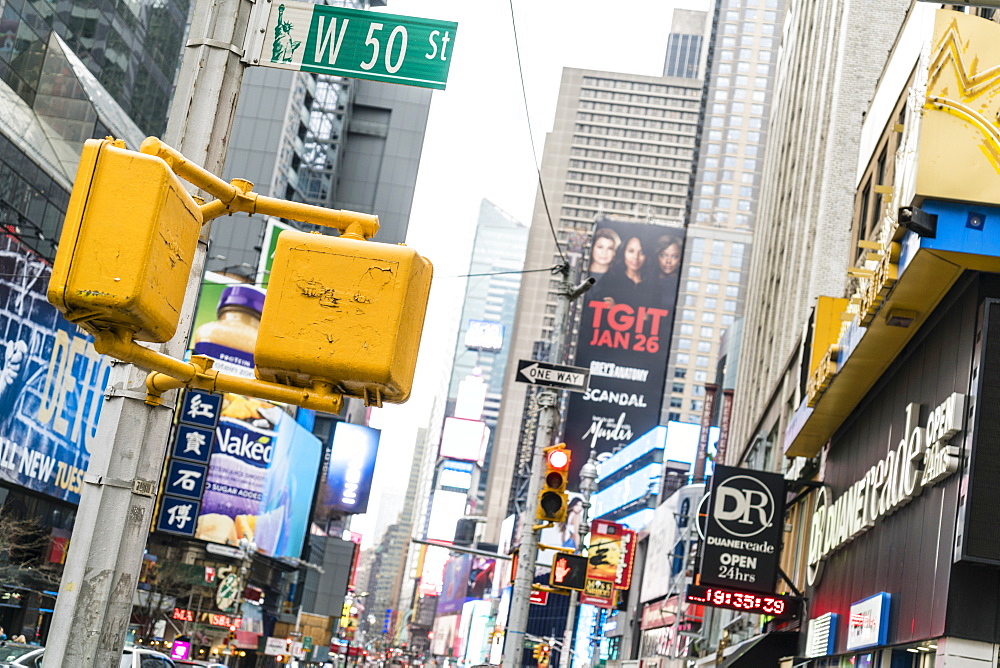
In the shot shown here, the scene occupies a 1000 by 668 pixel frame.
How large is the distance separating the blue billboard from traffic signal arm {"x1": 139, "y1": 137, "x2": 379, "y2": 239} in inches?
1581

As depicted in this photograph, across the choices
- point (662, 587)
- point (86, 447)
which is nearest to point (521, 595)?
point (86, 447)

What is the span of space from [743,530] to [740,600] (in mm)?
1519

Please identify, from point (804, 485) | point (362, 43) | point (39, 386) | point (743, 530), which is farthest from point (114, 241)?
point (39, 386)

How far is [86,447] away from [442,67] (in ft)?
160

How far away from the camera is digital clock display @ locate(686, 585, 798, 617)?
25.8m

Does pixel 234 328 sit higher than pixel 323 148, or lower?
lower

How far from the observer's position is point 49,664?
4.98 metres

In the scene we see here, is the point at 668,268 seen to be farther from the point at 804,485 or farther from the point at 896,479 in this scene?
the point at 896,479

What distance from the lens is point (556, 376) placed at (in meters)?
20.2

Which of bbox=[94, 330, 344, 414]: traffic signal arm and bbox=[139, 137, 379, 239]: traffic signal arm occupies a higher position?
bbox=[139, 137, 379, 239]: traffic signal arm

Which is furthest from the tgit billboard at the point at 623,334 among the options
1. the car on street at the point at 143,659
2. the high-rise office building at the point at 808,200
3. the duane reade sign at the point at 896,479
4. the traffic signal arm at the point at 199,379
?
the traffic signal arm at the point at 199,379

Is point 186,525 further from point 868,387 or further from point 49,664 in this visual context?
point 49,664

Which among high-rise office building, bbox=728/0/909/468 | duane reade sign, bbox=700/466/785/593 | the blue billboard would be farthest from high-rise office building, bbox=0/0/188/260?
duane reade sign, bbox=700/466/785/593

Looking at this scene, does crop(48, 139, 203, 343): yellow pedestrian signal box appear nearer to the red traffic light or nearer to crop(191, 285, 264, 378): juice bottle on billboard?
the red traffic light
